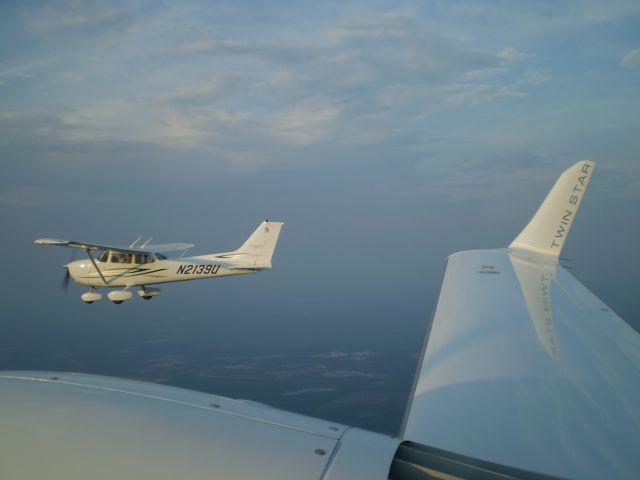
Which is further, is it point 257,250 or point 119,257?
point 257,250

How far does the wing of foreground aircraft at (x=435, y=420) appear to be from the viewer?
4.58 ft

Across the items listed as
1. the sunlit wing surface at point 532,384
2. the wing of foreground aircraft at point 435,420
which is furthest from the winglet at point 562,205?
the wing of foreground aircraft at point 435,420

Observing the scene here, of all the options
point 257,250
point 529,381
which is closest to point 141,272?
point 257,250

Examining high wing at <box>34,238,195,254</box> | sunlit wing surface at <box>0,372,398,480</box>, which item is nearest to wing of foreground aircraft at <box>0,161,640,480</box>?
sunlit wing surface at <box>0,372,398,480</box>

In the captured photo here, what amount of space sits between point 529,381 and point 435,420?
111cm

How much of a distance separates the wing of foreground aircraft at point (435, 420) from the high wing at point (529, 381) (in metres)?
0.01

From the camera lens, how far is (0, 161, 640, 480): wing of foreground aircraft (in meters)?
1.39

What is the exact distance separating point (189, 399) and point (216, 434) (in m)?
0.31

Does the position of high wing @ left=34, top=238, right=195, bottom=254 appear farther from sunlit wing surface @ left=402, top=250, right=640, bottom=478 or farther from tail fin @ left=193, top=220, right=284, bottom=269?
sunlit wing surface @ left=402, top=250, right=640, bottom=478

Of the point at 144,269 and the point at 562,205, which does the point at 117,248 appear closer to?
the point at 144,269

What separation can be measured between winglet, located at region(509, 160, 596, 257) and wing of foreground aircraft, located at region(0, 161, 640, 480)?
8.45 feet

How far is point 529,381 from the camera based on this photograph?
11.5 ft

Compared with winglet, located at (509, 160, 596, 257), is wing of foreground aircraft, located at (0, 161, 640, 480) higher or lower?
lower

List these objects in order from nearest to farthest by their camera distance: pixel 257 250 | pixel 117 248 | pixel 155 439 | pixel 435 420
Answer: pixel 155 439, pixel 435 420, pixel 117 248, pixel 257 250
